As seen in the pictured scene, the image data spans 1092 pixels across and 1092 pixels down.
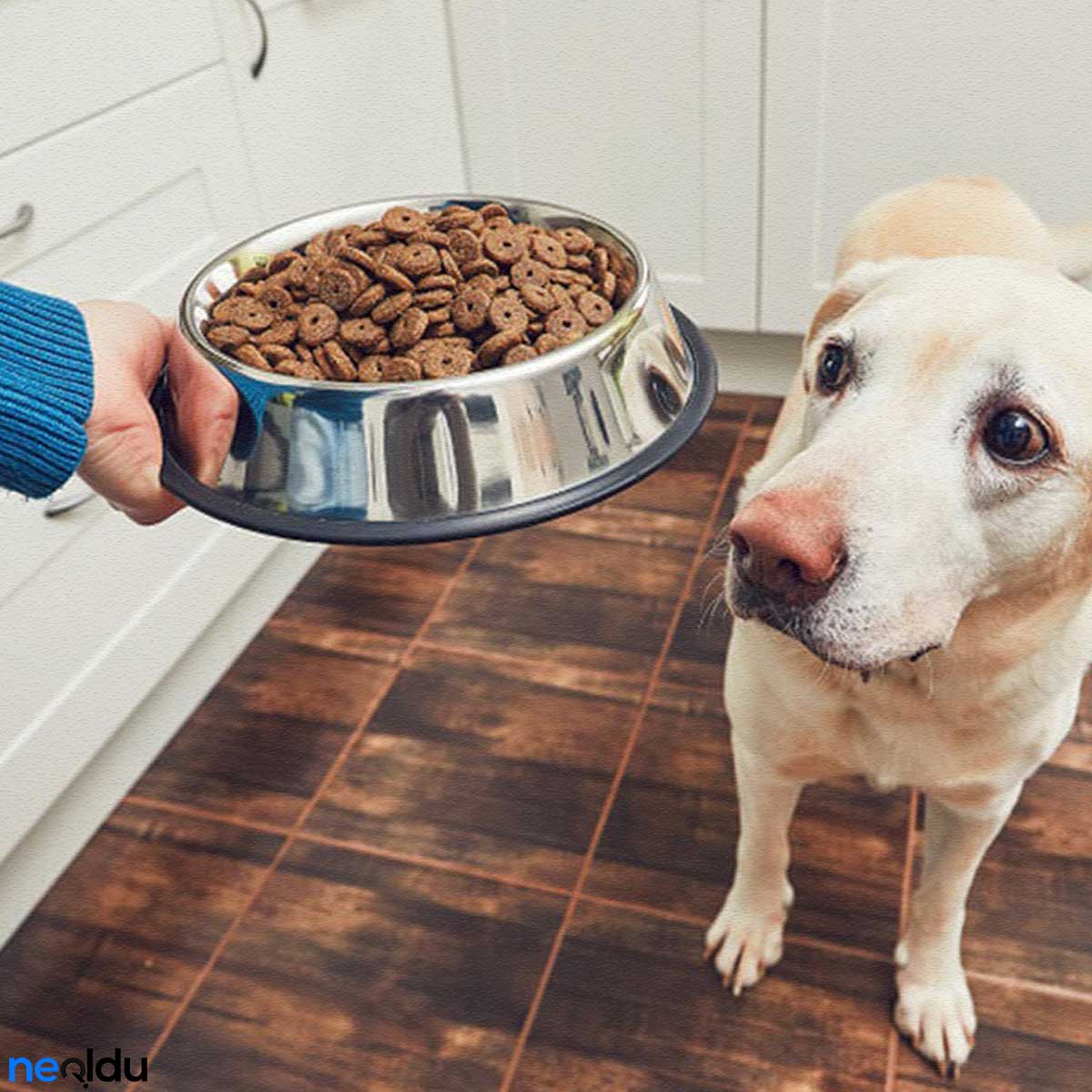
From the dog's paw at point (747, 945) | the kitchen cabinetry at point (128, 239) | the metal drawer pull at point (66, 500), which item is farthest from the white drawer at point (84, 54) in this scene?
the dog's paw at point (747, 945)

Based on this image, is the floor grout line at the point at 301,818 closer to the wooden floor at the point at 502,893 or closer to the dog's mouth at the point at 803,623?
the wooden floor at the point at 502,893

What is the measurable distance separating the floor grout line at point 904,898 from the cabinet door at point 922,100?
4.20 ft

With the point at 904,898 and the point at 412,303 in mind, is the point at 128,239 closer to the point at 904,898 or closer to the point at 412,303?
the point at 412,303

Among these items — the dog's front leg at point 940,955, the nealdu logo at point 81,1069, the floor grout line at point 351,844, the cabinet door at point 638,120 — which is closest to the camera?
the dog's front leg at point 940,955

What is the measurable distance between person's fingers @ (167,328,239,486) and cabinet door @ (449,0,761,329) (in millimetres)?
1610

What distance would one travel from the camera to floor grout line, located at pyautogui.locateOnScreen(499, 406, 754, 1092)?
1438 mm

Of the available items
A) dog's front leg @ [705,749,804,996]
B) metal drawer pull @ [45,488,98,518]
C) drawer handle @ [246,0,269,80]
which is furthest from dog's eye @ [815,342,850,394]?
drawer handle @ [246,0,269,80]

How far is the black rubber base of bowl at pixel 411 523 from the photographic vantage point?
2.97 feet

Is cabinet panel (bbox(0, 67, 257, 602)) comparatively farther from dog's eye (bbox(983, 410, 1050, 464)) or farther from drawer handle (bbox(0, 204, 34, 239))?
dog's eye (bbox(983, 410, 1050, 464))

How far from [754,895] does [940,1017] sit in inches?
10.4

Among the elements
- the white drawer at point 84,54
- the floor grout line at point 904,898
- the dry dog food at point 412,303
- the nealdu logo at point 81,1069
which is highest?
the white drawer at point 84,54

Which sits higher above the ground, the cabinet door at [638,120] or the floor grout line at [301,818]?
the cabinet door at [638,120]

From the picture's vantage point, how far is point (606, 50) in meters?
2.29

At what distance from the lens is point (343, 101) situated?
6.81ft
